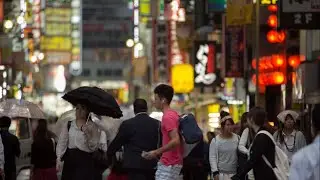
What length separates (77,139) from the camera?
11930mm

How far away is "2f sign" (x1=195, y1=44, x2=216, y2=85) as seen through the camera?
4197 centimetres

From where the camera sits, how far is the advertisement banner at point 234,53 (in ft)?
117

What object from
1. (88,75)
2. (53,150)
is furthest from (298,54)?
(88,75)

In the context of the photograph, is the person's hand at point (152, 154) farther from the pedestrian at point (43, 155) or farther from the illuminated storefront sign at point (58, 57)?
the illuminated storefront sign at point (58, 57)

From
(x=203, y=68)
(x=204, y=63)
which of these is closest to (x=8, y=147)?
(x=204, y=63)

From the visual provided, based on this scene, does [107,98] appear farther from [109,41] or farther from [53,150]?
[109,41]

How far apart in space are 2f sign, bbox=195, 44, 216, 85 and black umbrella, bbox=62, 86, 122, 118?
2992cm

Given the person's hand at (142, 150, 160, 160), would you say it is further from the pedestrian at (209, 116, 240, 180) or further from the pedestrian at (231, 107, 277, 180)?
the pedestrian at (209, 116, 240, 180)

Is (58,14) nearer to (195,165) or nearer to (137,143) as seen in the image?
(195,165)

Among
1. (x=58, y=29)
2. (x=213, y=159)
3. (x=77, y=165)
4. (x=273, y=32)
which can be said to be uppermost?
(x=58, y=29)

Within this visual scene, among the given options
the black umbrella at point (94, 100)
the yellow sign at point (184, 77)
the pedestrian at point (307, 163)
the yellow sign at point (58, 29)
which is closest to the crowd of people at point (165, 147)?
the black umbrella at point (94, 100)

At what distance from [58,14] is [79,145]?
365 feet

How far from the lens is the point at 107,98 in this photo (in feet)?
39.7

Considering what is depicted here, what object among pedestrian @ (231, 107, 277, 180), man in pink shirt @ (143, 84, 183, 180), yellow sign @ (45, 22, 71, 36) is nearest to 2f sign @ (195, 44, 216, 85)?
pedestrian @ (231, 107, 277, 180)
